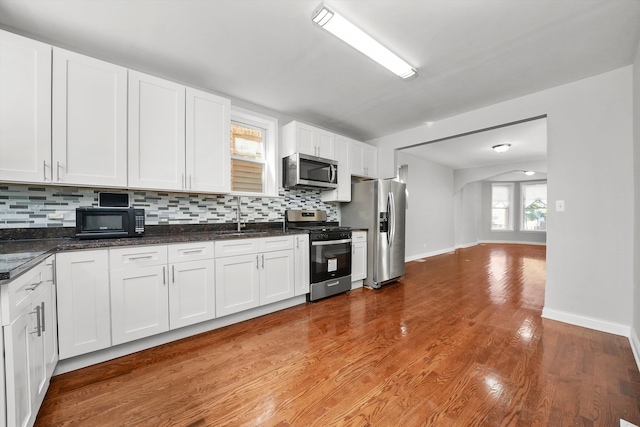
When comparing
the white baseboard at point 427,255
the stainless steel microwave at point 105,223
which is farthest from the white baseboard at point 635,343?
the stainless steel microwave at point 105,223

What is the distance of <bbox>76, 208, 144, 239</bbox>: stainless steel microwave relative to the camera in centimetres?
199

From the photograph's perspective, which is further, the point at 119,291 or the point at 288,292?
the point at 288,292

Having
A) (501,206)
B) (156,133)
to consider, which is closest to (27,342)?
(156,133)

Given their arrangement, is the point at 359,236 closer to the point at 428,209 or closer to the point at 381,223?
the point at 381,223

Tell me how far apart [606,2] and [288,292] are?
11.5ft

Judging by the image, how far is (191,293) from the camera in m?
2.27

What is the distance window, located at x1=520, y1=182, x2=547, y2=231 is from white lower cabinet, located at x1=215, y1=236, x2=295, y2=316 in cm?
989

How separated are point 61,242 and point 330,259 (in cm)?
257

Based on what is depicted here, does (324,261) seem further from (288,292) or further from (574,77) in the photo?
(574,77)

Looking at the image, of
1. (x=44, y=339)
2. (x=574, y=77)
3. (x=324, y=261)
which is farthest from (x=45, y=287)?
(x=574, y=77)

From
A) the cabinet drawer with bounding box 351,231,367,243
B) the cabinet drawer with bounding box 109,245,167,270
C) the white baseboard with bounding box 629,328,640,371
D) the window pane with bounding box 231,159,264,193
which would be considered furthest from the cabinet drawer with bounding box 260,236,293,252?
the white baseboard with bounding box 629,328,640,371

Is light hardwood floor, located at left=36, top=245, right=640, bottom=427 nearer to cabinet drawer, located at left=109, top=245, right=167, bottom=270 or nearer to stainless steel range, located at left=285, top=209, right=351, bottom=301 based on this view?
stainless steel range, located at left=285, top=209, right=351, bottom=301

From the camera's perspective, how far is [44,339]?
4.80 ft

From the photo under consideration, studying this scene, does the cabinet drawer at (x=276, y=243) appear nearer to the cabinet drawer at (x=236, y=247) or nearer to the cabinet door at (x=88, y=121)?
the cabinet drawer at (x=236, y=247)
